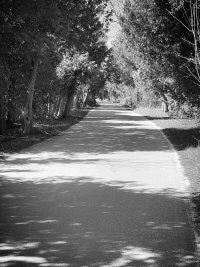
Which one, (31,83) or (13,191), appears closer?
(13,191)

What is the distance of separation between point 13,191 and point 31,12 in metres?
4.77

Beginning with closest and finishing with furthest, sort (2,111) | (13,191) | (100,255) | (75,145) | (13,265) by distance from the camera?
(13,265) < (100,255) < (13,191) < (75,145) < (2,111)

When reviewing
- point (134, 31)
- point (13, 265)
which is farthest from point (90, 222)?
point (134, 31)

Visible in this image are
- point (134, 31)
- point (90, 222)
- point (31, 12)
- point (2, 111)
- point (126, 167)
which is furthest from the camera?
point (2, 111)

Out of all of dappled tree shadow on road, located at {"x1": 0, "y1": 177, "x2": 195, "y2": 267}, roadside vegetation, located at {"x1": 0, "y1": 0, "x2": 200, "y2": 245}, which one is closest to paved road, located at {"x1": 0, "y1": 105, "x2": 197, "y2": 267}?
dappled tree shadow on road, located at {"x1": 0, "y1": 177, "x2": 195, "y2": 267}

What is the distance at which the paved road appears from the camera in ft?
17.0

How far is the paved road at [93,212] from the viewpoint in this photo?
17.0ft

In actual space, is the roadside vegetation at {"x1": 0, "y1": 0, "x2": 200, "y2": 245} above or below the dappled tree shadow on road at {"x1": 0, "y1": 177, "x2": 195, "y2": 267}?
above

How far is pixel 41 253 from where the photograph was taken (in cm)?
521

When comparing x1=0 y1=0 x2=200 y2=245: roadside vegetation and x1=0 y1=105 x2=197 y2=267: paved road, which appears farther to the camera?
x1=0 y1=0 x2=200 y2=245: roadside vegetation

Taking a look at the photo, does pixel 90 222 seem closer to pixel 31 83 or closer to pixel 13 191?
pixel 13 191

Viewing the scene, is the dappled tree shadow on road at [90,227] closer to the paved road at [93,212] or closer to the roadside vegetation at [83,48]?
the paved road at [93,212]

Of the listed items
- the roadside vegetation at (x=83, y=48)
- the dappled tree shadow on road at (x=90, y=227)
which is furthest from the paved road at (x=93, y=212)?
the roadside vegetation at (x=83, y=48)

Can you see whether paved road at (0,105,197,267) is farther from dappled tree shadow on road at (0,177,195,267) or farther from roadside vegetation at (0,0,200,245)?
roadside vegetation at (0,0,200,245)
